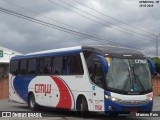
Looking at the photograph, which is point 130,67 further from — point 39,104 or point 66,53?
point 39,104

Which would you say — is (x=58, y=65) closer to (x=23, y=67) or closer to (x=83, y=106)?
(x=83, y=106)

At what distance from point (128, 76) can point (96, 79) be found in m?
1.37

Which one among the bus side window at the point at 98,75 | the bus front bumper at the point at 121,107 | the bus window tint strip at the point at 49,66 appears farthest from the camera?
the bus window tint strip at the point at 49,66

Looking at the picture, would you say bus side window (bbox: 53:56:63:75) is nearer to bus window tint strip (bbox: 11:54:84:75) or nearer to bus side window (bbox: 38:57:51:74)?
bus window tint strip (bbox: 11:54:84:75)

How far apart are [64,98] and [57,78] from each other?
1.12m

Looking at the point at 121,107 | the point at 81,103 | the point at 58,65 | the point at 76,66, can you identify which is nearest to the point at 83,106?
the point at 81,103

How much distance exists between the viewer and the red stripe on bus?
61.0ft

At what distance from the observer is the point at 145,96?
16.3 m

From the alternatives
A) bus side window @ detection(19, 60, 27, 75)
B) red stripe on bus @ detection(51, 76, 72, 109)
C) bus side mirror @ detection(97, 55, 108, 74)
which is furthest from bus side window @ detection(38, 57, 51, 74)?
bus side mirror @ detection(97, 55, 108, 74)

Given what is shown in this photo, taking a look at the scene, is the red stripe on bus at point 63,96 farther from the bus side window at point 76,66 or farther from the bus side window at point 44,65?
the bus side window at point 76,66

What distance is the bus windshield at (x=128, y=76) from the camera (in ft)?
52.5

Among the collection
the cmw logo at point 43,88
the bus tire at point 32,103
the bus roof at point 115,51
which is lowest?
the bus tire at point 32,103

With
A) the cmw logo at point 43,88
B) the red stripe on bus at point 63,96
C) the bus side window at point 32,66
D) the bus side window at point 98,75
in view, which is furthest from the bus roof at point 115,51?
the bus side window at point 32,66

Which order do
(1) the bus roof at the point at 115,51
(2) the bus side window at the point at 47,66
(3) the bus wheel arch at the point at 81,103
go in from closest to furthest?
(1) the bus roof at the point at 115,51 < (3) the bus wheel arch at the point at 81,103 < (2) the bus side window at the point at 47,66
